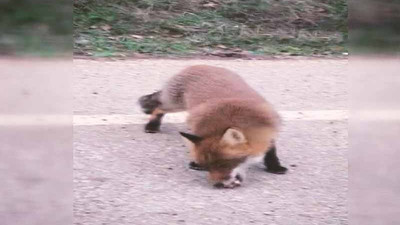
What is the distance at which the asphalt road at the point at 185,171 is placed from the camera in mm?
1676

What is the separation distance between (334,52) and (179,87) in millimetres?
1296

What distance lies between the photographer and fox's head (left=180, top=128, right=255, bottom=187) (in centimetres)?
184

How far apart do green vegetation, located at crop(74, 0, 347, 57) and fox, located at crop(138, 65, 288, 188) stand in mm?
1234

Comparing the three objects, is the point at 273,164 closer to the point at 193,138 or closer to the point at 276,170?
the point at 276,170

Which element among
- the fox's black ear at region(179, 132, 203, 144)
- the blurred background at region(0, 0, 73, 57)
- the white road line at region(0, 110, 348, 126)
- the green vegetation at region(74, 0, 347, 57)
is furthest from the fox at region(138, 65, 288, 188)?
the green vegetation at region(74, 0, 347, 57)

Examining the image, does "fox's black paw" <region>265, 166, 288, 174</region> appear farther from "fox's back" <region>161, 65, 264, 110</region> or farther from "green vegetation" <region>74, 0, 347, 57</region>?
"green vegetation" <region>74, 0, 347, 57</region>

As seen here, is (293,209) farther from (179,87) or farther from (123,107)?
(123,107)

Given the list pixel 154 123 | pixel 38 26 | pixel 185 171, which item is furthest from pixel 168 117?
pixel 38 26

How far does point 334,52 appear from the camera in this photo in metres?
3.36

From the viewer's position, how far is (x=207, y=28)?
3707 millimetres

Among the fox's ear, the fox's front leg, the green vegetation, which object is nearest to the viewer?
the fox's ear

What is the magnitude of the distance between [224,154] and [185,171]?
21 cm

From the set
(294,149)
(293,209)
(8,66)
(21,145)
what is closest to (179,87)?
(294,149)

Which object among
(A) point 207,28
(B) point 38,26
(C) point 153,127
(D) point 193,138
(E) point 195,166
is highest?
(B) point 38,26
